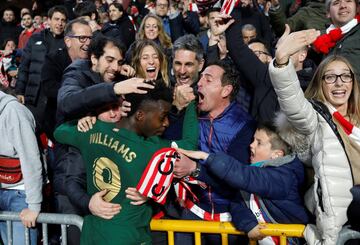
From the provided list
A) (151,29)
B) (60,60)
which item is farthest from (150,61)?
(151,29)

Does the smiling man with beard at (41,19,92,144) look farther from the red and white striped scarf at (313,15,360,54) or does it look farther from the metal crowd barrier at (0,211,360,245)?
the red and white striped scarf at (313,15,360,54)

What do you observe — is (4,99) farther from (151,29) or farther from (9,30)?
(9,30)

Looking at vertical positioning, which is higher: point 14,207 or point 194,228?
point 194,228

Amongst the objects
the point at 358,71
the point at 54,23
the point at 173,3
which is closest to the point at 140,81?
the point at 358,71

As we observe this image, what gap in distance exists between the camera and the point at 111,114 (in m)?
3.53

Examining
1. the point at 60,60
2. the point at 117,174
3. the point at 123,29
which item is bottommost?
the point at 117,174

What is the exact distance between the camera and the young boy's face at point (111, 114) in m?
3.50

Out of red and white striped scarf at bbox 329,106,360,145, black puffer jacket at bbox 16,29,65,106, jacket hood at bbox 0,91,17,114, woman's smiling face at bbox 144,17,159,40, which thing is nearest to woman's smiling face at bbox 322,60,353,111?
red and white striped scarf at bbox 329,106,360,145

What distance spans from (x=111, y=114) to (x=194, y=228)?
35.7 inches

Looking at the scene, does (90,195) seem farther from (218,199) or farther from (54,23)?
(54,23)

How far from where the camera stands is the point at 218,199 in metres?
3.67

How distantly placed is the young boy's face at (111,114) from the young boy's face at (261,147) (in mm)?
917

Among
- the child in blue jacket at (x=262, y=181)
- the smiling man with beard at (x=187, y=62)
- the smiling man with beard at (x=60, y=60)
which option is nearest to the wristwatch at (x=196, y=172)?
the child in blue jacket at (x=262, y=181)

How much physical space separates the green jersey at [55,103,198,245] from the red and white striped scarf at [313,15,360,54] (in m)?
1.97
